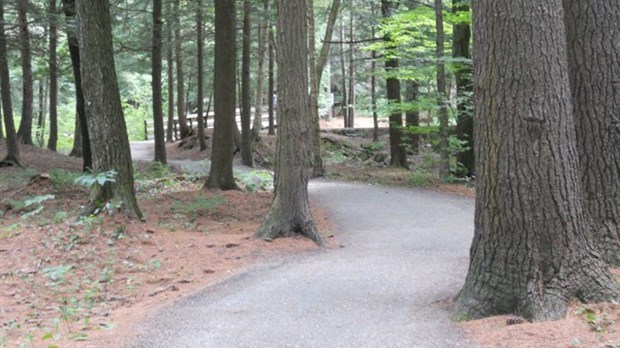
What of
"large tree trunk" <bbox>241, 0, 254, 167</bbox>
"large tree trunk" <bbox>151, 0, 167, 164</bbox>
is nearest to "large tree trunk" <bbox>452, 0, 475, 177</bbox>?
"large tree trunk" <bbox>241, 0, 254, 167</bbox>

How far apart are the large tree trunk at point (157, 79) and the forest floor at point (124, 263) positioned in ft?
18.6

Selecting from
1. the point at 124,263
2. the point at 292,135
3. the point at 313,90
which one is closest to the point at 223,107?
the point at 313,90

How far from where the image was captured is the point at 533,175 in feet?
15.6

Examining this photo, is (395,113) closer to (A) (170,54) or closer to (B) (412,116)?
(B) (412,116)

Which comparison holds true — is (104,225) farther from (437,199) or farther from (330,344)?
(437,199)

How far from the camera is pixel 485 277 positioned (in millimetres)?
5016

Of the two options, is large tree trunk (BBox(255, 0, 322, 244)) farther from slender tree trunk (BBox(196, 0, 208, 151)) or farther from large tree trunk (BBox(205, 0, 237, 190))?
slender tree trunk (BBox(196, 0, 208, 151))

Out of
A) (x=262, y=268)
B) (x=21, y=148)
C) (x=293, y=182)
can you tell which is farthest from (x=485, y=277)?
(x=21, y=148)

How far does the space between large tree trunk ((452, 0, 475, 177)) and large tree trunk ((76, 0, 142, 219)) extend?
380 inches

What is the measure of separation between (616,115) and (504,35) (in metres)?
1.96

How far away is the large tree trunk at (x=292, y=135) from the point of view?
879 centimetres

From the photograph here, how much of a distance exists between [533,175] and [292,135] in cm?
469

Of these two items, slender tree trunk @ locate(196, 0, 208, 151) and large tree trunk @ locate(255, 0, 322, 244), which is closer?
large tree trunk @ locate(255, 0, 322, 244)

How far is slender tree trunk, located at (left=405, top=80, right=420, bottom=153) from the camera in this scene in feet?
62.0
